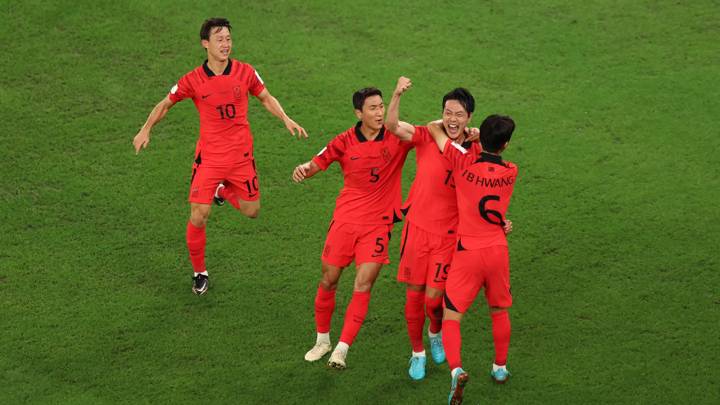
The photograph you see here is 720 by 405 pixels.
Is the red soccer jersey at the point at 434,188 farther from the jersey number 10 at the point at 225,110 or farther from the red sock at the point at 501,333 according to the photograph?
the jersey number 10 at the point at 225,110

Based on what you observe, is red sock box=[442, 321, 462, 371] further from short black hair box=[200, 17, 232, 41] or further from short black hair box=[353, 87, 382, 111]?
short black hair box=[200, 17, 232, 41]

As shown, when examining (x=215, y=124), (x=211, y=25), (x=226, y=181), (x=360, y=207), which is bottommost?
(x=226, y=181)

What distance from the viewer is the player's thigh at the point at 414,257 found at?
24.8 feet

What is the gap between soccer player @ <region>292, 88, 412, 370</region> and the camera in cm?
765

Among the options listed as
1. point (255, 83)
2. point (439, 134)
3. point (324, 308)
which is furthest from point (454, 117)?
point (255, 83)

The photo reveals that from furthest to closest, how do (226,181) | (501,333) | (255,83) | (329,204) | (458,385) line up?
1. (329,204)
2. (226,181)
3. (255,83)
4. (501,333)
5. (458,385)

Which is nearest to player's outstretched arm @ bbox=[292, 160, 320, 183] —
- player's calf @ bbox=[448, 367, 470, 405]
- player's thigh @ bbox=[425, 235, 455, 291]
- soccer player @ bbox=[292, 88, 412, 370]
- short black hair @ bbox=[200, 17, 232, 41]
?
soccer player @ bbox=[292, 88, 412, 370]

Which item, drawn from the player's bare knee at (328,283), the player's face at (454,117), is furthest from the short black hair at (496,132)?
the player's bare knee at (328,283)

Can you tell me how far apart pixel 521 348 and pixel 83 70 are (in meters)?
6.11

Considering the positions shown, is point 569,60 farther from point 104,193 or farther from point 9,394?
point 9,394

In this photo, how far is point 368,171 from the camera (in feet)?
25.2

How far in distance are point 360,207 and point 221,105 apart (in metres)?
1.71

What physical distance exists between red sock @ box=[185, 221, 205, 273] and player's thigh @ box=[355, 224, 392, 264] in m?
1.60

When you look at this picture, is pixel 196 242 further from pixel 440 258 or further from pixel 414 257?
pixel 440 258
